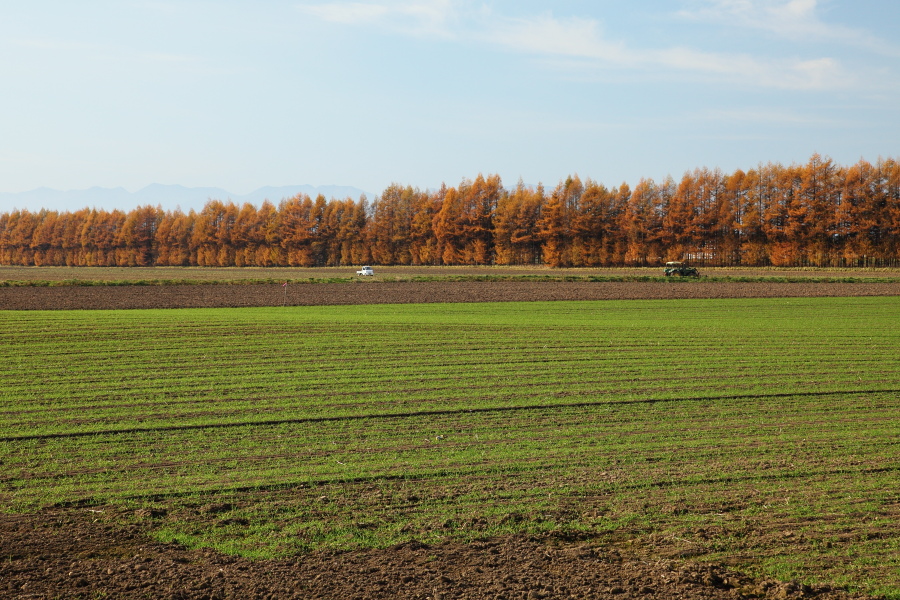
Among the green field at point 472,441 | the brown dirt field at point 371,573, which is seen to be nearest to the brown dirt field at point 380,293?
the green field at point 472,441

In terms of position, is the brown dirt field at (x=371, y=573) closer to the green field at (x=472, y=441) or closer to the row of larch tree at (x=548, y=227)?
the green field at (x=472, y=441)

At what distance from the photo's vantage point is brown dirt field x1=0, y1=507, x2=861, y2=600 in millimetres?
6309

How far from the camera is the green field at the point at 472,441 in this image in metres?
7.78

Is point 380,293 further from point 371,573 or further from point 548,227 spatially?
point 548,227

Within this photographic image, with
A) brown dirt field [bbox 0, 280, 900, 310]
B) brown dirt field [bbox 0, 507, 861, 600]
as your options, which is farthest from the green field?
brown dirt field [bbox 0, 280, 900, 310]

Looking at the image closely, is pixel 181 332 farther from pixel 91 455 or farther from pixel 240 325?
pixel 91 455

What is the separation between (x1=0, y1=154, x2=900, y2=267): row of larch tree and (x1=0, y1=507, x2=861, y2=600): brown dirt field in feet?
257

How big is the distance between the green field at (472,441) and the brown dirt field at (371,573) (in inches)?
13.1

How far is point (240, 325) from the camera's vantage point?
24.9 m

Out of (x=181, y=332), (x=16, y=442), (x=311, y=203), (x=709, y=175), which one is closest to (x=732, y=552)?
(x=16, y=442)

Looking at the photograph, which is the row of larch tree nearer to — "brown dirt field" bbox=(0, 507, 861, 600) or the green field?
the green field

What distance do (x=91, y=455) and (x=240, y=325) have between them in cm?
1468

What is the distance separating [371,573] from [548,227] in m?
85.8

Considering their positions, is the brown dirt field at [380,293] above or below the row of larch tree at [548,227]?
below
